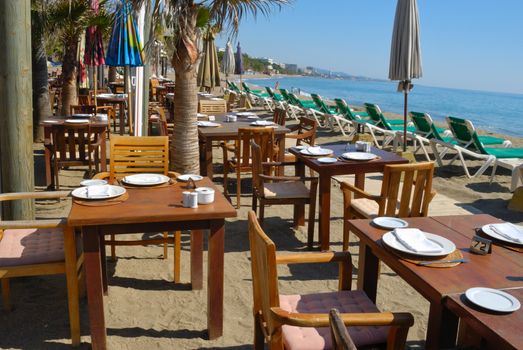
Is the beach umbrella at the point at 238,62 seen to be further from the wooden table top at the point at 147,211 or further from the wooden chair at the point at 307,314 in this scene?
the wooden chair at the point at 307,314

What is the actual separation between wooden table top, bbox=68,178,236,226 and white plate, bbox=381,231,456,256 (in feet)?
2.69

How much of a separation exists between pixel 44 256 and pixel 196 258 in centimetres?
103

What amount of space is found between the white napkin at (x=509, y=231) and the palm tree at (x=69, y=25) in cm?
856

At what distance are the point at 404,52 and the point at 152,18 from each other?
4.25 metres

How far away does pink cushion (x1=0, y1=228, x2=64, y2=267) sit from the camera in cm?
259

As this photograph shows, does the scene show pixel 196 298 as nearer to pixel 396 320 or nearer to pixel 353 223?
pixel 353 223

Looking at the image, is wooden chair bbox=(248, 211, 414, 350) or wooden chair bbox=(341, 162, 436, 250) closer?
wooden chair bbox=(248, 211, 414, 350)

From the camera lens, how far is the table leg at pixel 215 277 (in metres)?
2.65

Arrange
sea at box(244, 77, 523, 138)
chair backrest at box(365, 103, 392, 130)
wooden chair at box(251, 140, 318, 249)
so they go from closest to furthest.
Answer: wooden chair at box(251, 140, 318, 249) < chair backrest at box(365, 103, 392, 130) < sea at box(244, 77, 523, 138)

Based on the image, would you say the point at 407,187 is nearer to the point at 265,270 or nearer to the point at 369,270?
the point at 369,270

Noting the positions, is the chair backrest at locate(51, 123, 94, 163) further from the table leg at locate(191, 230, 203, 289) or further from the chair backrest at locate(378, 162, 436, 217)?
the chair backrest at locate(378, 162, 436, 217)

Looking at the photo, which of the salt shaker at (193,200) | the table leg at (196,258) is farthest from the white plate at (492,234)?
the table leg at (196,258)

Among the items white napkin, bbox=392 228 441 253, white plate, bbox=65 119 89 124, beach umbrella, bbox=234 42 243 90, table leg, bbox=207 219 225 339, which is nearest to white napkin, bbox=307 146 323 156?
table leg, bbox=207 219 225 339

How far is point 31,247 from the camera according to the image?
9.02 ft
